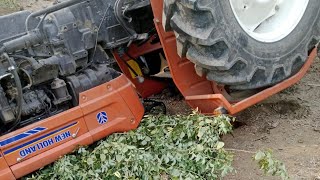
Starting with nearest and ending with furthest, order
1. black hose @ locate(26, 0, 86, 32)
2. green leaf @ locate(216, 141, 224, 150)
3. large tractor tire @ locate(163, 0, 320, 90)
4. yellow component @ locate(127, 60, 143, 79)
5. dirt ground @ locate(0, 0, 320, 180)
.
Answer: large tractor tire @ locate(163, 0, 320, 90) → green leaf @ locate(216, 141, 224, 150) → black hose @ locate(26, 0, 86, 32) → dirt ground @ locate(0, 0, 320, 180) → yellow component @ locate(127, 60, 143, 79)

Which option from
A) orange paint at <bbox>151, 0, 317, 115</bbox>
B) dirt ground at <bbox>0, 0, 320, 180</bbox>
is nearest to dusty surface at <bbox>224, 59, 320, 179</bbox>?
dirt ground at <bbox>0, 0, 320, 180</bbox>

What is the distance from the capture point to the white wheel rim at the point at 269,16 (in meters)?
3.28

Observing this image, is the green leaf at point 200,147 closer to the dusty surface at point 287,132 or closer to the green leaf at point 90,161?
Result: the dusty surface at point 287,132

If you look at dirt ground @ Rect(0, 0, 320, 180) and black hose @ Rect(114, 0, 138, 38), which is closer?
dirt ground @ Rect(0, 0, 320, 180)

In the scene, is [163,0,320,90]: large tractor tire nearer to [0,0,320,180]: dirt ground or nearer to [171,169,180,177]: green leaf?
[0,0,320,180]: dirt ground

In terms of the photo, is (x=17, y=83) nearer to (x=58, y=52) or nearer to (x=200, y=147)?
(x=58, y=52)

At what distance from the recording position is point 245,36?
124 inches

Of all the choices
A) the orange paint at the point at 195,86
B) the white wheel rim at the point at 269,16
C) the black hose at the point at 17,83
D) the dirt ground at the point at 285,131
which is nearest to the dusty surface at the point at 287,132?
the dirt ground at the point at 285,131

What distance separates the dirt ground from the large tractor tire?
0.43 m

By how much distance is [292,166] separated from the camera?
3.26m

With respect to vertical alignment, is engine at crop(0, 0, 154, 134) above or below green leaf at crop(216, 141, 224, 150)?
above

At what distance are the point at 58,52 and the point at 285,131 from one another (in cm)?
159

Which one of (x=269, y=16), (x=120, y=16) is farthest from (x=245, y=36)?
(x=120, y=16)

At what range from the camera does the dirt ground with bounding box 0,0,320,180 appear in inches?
129
